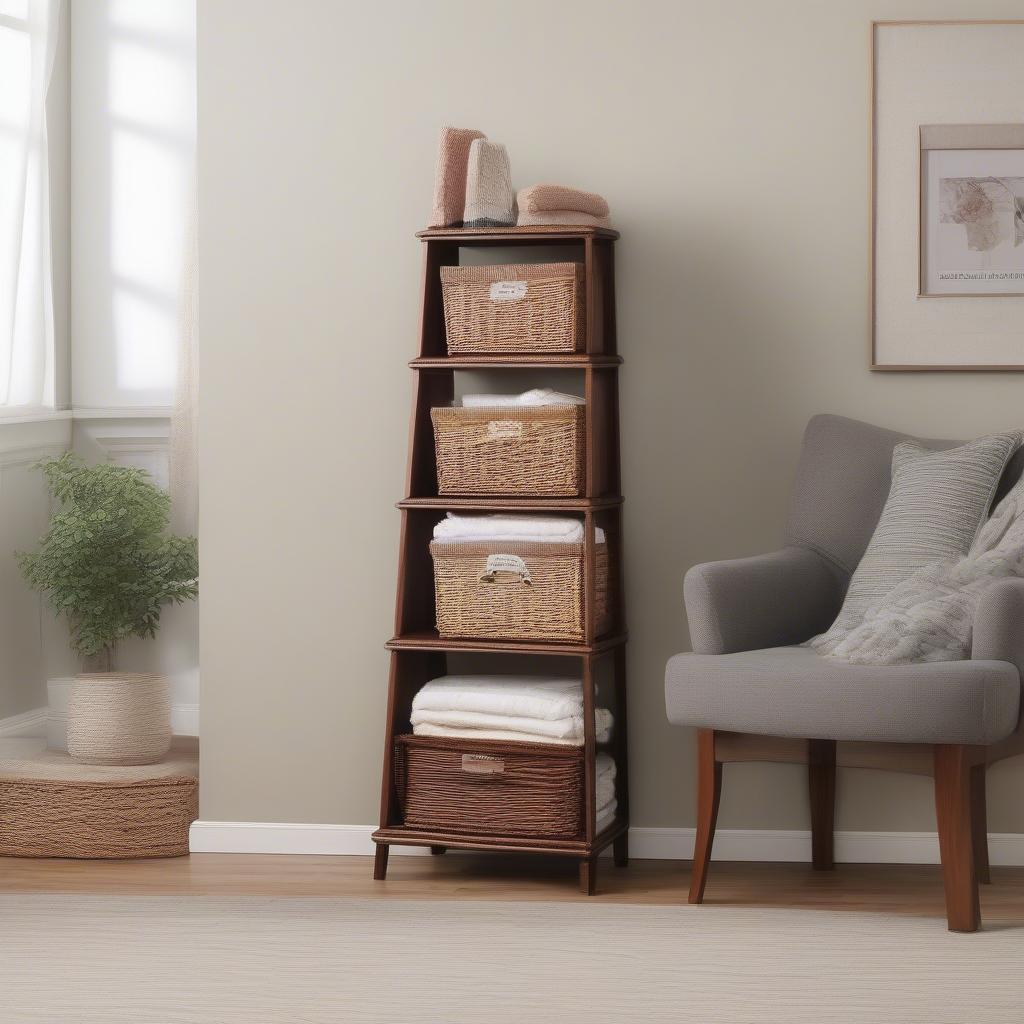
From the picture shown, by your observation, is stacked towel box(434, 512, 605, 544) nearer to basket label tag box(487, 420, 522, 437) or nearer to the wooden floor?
basket label tag box(487, 420, 522, 437)

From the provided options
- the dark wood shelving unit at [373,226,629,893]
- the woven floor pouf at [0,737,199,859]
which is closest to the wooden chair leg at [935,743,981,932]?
the dark wood shelving unit at [373,226,629,893]

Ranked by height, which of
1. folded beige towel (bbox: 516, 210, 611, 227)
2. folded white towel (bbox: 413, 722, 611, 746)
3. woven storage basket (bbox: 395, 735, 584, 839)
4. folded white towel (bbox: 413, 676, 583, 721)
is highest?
folded beige towel (bbox: 516, 210, 611, 227)

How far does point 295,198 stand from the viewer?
3.27 meters

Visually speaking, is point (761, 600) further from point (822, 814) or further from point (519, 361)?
point (519, 361)

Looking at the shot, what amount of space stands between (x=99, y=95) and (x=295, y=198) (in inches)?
46.4

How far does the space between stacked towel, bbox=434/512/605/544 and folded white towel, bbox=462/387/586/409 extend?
0.23 metres

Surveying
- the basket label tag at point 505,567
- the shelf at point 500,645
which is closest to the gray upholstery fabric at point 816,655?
the shelf at point 500,645

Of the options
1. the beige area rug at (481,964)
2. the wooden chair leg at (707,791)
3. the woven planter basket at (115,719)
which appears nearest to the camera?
the beige area rug at (481,964)

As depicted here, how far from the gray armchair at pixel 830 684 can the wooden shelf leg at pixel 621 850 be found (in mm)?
306

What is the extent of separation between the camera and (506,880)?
304 cm

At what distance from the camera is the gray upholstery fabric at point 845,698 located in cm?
246

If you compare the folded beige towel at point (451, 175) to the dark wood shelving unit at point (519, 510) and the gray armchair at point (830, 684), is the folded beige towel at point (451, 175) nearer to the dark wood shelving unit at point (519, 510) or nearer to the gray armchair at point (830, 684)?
the dark wood shelving unit at point (519, 510)

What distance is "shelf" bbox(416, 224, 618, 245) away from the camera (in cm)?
293

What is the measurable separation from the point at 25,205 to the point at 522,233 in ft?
5.45
